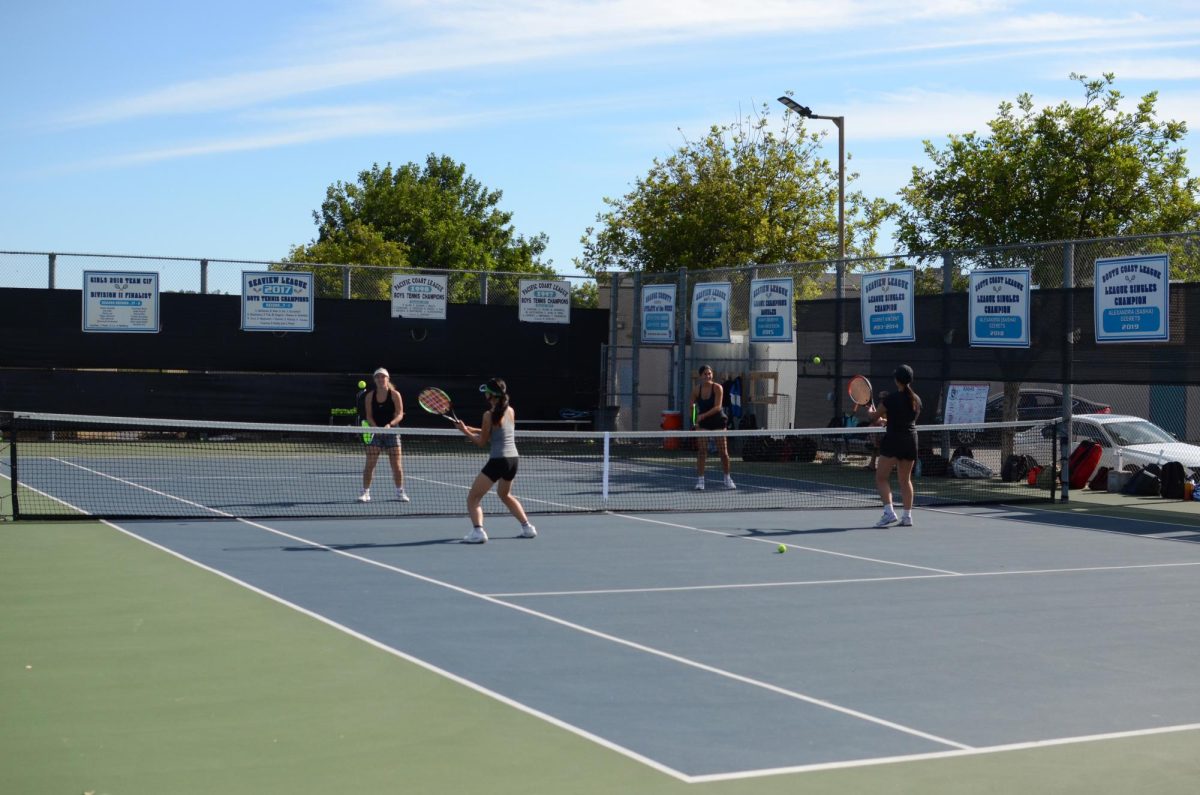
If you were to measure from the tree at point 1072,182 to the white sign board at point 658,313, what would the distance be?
8.39m

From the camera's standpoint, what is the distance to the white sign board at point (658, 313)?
1123 inches

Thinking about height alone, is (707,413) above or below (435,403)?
below

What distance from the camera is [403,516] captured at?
50.6ft

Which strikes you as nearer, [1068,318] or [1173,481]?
[1068,318]

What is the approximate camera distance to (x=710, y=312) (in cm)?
2708

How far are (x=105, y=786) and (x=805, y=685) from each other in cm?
366

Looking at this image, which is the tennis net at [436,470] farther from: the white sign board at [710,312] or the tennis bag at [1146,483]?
the white sign board at [710,312]

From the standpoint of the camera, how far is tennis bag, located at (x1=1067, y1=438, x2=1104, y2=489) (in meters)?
20.9


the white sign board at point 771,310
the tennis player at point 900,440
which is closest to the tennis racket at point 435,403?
the tennis player at point 900,440

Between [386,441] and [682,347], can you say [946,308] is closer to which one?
[682,347]

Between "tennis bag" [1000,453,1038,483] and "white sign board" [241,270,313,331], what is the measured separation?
47.0 ft

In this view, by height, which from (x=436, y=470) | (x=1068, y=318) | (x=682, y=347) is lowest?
(x=436, y=470)

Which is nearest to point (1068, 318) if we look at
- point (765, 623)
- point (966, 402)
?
point (966, 402)

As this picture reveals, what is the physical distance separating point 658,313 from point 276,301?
784 centimetres
